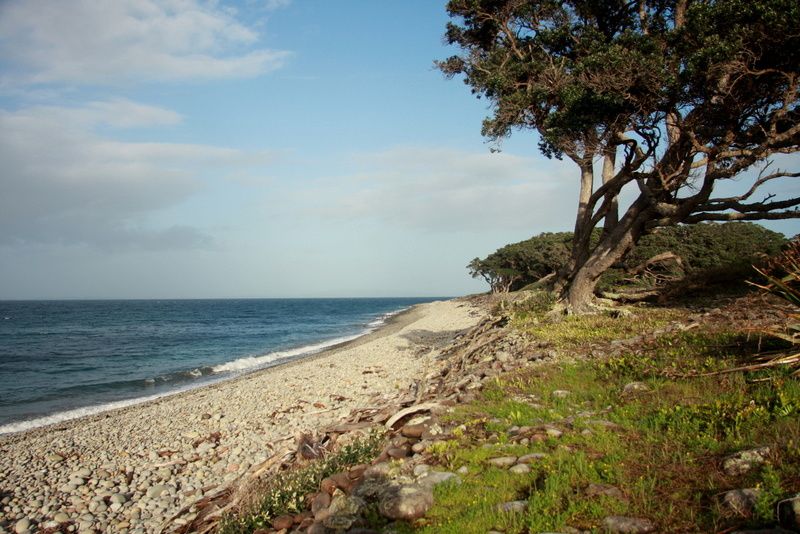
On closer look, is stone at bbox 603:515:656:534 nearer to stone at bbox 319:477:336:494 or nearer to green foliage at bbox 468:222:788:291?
stone at bbox 319:477:336:494

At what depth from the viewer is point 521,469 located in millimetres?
4809

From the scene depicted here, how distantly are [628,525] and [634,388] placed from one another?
11.8 ft

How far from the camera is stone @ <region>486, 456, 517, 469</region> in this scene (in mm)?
5016

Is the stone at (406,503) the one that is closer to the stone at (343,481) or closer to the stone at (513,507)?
the stone at (513,507)

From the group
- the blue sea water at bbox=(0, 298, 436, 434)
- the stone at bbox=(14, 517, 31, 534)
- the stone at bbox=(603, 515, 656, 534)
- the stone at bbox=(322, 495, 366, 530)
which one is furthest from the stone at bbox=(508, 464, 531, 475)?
the blue sea water at bbox=(0, 298, 436, 434)

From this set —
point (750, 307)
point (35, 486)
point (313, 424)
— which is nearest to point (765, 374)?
point (750, 307)

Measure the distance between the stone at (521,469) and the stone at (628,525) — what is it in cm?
108

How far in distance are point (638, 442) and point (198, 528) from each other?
18.6ft

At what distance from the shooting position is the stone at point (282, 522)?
5.17 metres

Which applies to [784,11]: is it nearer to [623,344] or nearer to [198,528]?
[623,344]

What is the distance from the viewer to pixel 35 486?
9.91 metres

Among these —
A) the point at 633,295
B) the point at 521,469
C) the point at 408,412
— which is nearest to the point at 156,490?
the point at 408,412

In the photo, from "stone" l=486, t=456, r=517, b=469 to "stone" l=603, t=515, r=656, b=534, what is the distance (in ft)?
4.43

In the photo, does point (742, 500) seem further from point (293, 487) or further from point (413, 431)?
point (293, 487)
